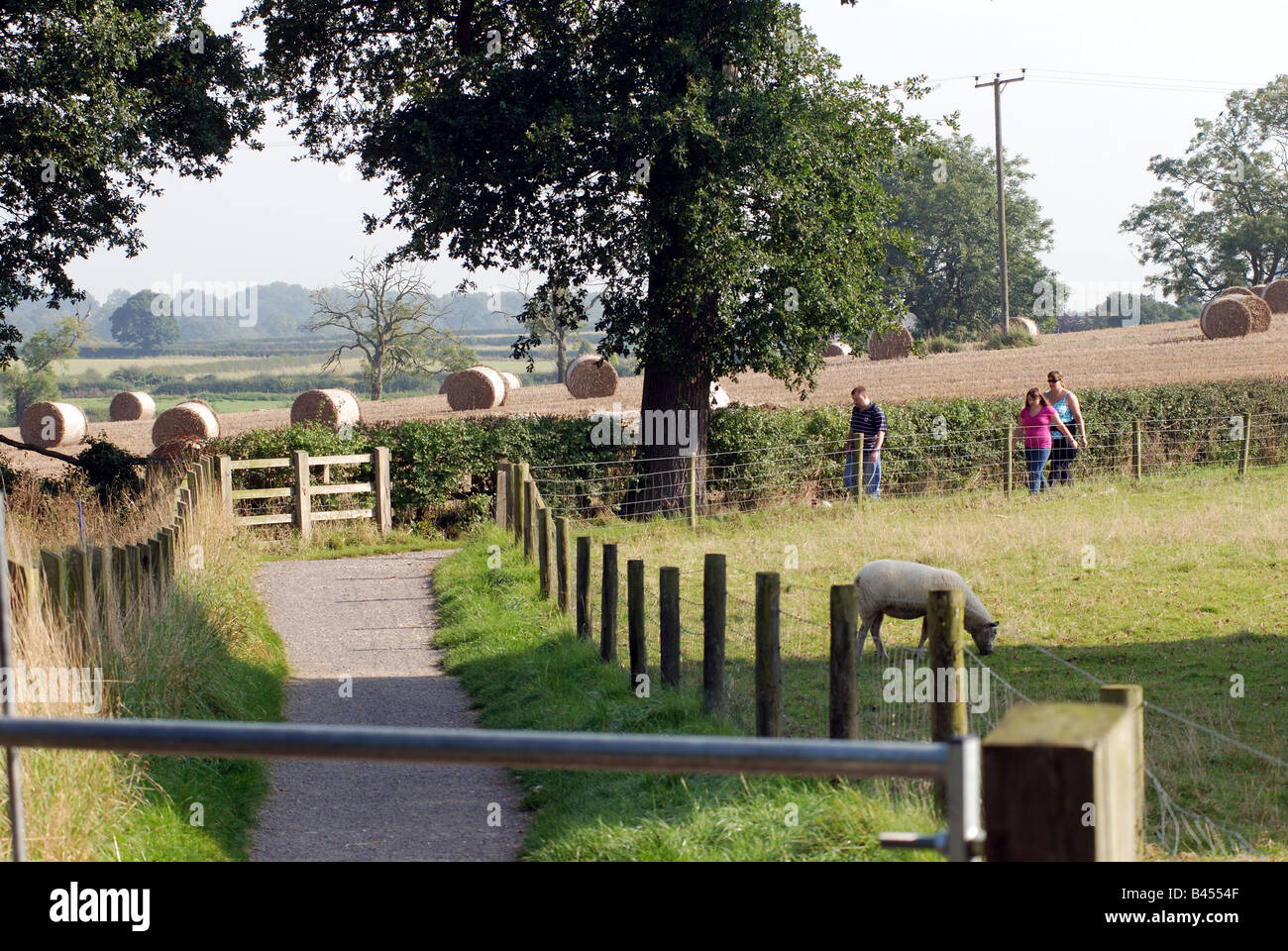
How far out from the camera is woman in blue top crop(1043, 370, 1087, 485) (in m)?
21.7

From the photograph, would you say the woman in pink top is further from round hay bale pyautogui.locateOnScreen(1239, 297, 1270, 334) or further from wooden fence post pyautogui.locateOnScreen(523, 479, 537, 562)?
round hay bale pyautogui.locateOnScreen(1239, 297, 1270, 334)

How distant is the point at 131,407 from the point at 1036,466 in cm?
4198

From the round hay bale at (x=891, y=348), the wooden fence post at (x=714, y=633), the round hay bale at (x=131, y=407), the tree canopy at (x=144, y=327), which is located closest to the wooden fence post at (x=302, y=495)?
the wooden fence post at (x=714, y=633)

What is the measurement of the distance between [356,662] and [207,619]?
1772 mm

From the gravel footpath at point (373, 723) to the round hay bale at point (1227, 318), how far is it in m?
43.0

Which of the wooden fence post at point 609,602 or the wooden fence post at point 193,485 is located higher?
the wooden fence post at point 193,485

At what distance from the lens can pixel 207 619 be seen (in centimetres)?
1034

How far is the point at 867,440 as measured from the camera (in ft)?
72.0

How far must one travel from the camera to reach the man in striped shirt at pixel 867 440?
21.7 meters

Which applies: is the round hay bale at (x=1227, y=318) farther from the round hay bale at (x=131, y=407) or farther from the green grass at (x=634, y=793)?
the green grass at (x=634, y=793)

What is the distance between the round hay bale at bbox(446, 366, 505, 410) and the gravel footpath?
25485 mm

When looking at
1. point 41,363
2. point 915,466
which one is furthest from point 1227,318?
point 41,363

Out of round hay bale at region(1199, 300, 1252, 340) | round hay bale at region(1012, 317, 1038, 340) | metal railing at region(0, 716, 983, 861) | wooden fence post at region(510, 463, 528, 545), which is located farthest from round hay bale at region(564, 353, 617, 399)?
metal railing at region(0, 716, 983, 861)

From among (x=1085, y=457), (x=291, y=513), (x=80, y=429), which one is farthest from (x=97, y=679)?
(x=80, y=429)
